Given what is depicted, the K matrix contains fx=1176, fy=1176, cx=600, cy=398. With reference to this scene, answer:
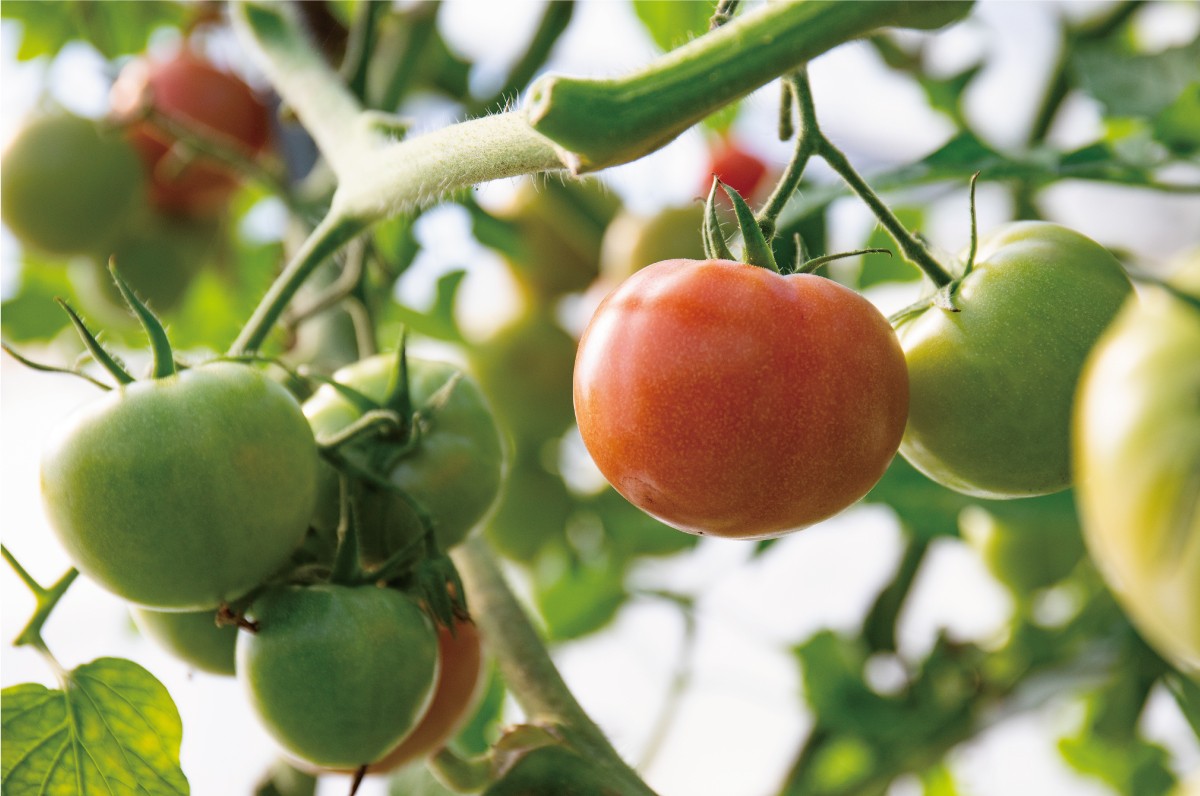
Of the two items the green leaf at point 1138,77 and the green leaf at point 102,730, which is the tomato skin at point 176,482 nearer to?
the green leaf at point 102,730

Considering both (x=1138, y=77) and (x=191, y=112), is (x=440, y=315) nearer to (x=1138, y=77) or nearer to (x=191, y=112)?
(x=191, y=112)

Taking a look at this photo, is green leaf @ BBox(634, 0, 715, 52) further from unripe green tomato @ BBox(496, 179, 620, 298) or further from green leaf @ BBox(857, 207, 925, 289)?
green leaf @ BBox(857, 207, 925, 289)

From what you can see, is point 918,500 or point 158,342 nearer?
point 158,342

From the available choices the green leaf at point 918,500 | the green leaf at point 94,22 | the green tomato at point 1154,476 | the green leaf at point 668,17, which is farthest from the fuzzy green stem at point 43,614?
the green leaf at point 94,22

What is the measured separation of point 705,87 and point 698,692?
0.96m

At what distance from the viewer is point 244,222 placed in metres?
1.55

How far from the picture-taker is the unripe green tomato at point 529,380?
123 centimetres

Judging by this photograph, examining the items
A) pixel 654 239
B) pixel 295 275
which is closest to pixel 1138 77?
pixel 654 239

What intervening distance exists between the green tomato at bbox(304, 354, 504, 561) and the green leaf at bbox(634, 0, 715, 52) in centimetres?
69

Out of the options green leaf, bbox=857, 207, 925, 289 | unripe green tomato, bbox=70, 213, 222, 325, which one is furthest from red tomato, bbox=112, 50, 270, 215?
green leaf, bbox=857, 207, 925, 289

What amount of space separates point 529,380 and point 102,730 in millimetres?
693

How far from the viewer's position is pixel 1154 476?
234 mm

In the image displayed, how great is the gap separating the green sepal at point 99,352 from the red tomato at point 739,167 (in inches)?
34.1

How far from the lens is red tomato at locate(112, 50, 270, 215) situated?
132 cm
